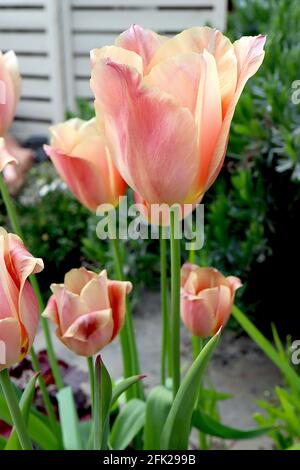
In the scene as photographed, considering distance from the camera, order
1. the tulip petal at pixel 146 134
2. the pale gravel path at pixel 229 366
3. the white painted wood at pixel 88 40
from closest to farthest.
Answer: the tulip petal at pixel 146 134
the pale gravel path at pixel 229 366
the white painted wood at pixel 88 40

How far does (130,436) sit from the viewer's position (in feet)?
2.06

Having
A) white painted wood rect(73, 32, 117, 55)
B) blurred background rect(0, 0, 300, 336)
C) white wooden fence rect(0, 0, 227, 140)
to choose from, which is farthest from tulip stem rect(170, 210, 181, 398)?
white painted wood rect(73, 32, 117, 55)

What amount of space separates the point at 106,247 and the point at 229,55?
4.30 ft

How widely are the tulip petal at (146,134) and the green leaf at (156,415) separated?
0.77 feet

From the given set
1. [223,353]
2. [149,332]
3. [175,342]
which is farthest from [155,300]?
[175,342]

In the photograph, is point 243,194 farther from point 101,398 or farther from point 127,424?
point 101,398

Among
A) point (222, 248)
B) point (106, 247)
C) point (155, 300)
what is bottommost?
point (155, 300)

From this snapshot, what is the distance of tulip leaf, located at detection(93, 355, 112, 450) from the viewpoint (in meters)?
0.41

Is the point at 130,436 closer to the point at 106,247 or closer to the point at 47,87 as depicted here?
the point at 106,247

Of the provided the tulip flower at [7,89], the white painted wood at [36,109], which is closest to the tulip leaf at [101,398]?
the tulip flower at [7,89]

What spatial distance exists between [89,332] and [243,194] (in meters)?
0.93

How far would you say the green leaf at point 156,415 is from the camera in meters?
0.57

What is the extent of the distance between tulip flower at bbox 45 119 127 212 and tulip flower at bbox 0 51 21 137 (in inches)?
1.5

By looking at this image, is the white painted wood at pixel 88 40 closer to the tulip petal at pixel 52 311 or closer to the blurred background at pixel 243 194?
the blurred background at pixel 243 194
